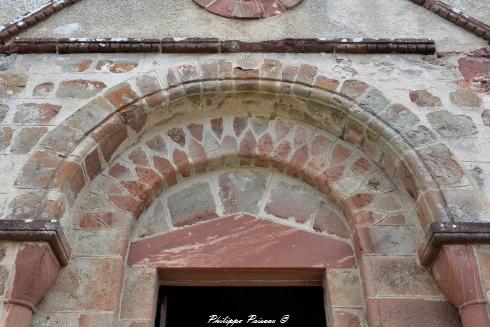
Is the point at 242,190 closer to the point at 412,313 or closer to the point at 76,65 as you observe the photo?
the point at 412,313

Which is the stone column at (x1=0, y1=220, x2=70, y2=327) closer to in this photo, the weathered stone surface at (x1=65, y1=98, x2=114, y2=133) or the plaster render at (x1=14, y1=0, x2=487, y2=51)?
the weathered stone surface at (x1=65, y1=98, x2=114, y2=133)

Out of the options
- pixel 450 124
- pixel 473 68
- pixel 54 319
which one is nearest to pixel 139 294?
pixel 54 319

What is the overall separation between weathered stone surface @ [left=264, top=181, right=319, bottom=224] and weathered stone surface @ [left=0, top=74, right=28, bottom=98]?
179 cm

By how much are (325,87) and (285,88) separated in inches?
10.3

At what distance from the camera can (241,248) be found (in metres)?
3.40

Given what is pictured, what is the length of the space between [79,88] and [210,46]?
930 millimetres

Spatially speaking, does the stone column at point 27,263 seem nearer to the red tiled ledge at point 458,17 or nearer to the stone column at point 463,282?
the stone column at point 463,282

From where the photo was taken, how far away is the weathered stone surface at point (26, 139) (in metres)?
3.35

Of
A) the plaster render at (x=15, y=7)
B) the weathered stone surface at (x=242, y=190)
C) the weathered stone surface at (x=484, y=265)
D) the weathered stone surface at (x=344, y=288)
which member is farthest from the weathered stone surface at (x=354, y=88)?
the plaster render at (x=15, y=7)

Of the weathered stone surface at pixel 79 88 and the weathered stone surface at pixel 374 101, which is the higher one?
the weathered stone surface at pixel 79 88

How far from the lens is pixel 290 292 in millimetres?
4914

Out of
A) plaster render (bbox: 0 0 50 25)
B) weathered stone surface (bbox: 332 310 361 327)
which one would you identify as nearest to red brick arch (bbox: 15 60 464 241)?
weathered stone surface (bbox: 332 310 361 327)

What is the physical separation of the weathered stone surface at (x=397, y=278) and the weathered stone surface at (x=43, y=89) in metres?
2.26

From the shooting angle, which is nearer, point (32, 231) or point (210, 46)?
point (32, 231)
